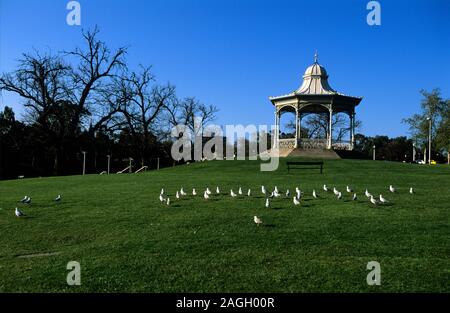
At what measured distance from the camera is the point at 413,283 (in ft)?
23.3

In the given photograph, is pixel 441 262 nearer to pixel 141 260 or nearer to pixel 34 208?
pixel 141 260

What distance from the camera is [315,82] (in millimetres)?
41531

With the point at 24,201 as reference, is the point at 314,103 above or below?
above

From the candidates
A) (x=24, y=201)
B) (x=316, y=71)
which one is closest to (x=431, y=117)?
(x=316, y=71)

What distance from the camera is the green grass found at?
741cm

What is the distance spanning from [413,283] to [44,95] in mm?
37122

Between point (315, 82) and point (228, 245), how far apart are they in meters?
34.2

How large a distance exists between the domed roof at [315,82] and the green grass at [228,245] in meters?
26.1

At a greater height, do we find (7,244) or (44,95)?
(44,95)
